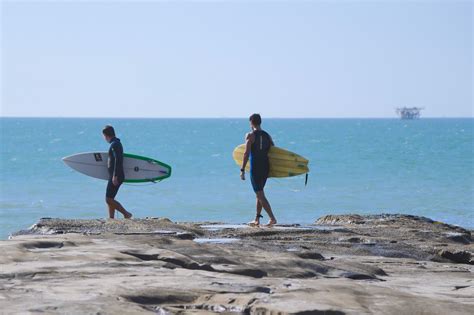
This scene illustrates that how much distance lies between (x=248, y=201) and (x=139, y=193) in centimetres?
396

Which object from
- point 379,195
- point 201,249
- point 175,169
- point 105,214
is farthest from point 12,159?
point 201,249

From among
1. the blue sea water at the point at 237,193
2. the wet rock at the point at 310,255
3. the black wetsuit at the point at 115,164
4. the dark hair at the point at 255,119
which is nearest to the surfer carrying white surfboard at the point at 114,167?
the black wetsuit at the point at 115,164

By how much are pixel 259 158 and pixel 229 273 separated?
5253 millimetres

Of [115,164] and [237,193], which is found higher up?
[115,164]

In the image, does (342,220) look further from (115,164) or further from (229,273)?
(229,273)

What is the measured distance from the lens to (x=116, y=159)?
1492cm

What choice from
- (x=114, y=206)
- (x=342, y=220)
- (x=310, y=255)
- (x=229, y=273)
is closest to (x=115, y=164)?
(x=114, y=206)

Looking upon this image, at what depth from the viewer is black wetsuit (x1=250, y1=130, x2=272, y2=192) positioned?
14.4m

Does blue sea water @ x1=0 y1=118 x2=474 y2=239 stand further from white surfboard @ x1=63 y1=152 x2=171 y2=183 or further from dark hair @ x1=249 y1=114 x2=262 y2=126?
dark hair @ x1=249 y1=114 x2=262 y2=126

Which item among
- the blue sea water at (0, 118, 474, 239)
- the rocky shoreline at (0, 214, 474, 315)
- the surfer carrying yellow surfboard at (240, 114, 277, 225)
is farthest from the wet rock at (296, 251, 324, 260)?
the blue sea water at (0, 118, 474, 239)

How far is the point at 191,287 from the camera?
27.3 feet

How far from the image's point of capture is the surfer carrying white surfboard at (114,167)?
48.8 ft

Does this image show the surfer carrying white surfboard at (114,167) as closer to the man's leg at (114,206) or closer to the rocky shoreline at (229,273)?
the man's leg at (114,206)

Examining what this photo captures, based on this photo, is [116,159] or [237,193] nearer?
[116,159]
